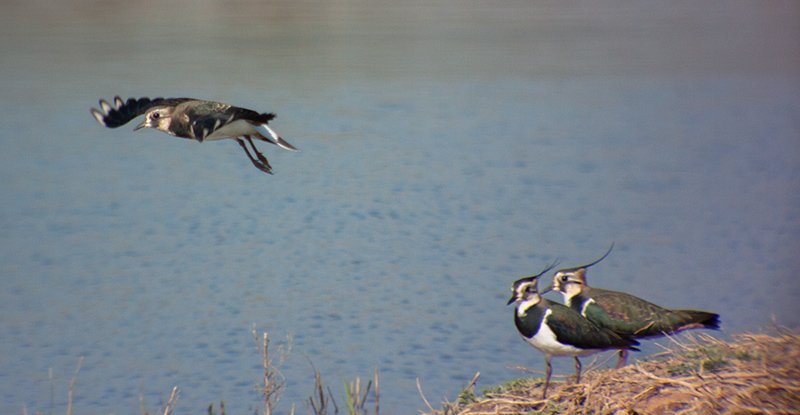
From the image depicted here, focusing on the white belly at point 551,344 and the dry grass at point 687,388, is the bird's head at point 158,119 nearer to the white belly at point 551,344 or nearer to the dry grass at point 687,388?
the white belly at point 551,344

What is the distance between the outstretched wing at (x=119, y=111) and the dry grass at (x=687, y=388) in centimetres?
176

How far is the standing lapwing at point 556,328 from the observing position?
298 cm

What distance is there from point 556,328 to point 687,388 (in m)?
0.50

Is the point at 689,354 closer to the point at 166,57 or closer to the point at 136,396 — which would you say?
the point at 136,396

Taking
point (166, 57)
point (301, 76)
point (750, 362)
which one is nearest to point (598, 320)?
point (750, 362)

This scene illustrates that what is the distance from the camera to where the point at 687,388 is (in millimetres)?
2867

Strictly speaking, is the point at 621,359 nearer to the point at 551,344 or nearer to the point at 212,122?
the point at 551,344

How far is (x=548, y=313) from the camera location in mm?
3016

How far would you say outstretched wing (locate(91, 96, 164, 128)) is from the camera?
277 centimetres

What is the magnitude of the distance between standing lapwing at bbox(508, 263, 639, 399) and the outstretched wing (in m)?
1.54

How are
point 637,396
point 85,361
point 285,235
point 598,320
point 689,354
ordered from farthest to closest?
point 285,235, point 85,361, point 689,354, point 598,320, point 637,396

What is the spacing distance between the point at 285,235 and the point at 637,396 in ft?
11.9

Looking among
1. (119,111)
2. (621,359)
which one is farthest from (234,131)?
(621,359)

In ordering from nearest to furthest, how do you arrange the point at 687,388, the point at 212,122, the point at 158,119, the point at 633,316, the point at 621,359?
the point at 212,122 → the point at 158,119 → the point at 687,388 → the point at 633,316 → the point at 621,359
